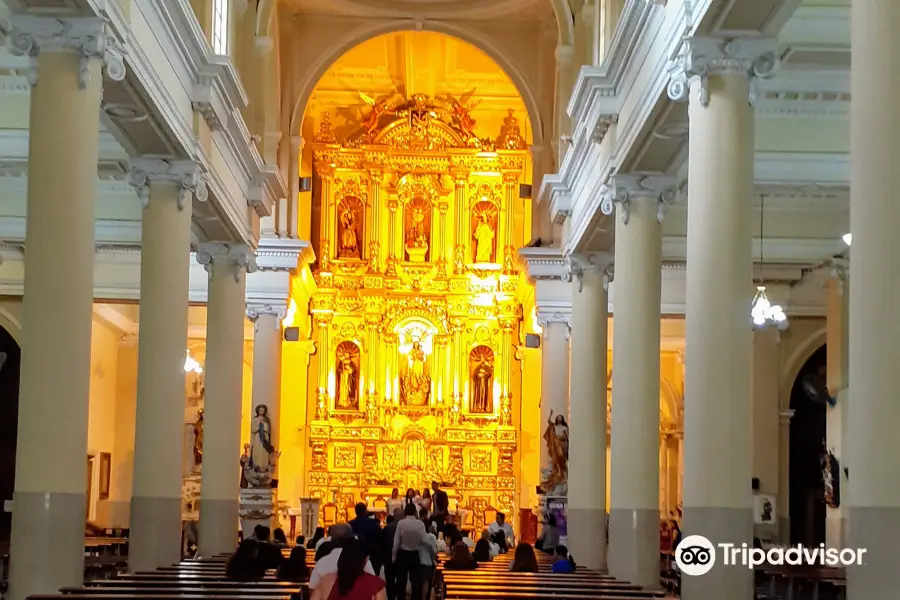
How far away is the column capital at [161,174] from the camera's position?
14.9 metres

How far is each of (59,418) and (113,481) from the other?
1971cm

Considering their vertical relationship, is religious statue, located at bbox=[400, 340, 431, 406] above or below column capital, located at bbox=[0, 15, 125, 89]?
below

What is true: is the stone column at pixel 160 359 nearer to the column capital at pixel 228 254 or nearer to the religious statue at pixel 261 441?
the column capital at pixel 228 254

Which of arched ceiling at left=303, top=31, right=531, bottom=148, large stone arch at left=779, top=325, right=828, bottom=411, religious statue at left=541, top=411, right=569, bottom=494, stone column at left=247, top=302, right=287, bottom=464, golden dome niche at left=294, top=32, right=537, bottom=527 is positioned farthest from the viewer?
golden dome niche at left=294, top=32, right=537, bottom=527

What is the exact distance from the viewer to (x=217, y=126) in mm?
16344

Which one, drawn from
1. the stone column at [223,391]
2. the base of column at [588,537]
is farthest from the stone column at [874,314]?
the stone column at [223,391]

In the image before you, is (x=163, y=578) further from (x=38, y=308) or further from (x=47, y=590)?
(x=38, y=308)

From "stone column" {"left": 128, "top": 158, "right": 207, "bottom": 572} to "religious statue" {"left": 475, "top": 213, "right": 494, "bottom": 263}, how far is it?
15.8m

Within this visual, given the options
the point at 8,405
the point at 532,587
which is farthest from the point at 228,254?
the point at 532,587

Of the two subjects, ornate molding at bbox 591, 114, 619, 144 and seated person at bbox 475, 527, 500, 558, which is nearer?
ornate molding at bbox 591, 114, 619, 144

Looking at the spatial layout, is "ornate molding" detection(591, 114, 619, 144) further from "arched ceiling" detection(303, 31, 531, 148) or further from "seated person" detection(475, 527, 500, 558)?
"arched ceiling" detection(303, 31, 531, 148)

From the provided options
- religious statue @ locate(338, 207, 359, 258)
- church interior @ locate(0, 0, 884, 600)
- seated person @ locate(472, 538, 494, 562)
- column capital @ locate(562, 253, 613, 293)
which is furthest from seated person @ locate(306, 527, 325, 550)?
religious statue @ locate(338, 207, 359, 258)

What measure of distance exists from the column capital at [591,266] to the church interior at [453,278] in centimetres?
5

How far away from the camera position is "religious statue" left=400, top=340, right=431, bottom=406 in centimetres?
2997
